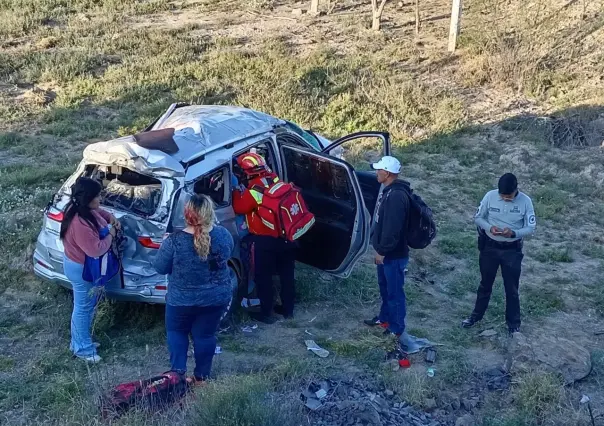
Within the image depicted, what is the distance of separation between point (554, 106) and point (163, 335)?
32.7ft

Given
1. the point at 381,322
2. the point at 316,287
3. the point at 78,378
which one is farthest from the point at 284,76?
the point at 78,378

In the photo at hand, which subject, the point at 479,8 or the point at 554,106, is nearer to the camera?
the point at 554,106

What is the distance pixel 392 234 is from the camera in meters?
6.14

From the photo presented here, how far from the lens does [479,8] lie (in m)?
17.7

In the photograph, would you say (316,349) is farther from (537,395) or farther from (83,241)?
(83,241)

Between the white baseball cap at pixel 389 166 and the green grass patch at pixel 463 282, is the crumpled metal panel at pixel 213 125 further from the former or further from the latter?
the green grass patch at pixel 463 282

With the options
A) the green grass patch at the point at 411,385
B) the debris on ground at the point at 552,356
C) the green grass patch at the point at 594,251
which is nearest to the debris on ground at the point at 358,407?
the green grass patch at the point at 411,385

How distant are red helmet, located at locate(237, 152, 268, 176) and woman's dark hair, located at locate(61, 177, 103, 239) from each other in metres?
1.53

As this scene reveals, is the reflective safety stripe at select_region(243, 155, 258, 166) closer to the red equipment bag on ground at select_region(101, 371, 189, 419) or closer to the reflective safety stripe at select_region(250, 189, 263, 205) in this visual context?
the reflective safety stripe at select_region(250, 189, 263, 205)

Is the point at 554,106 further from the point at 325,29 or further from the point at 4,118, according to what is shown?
the point at 4,118

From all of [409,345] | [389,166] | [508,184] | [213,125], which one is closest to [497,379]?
[409,345]


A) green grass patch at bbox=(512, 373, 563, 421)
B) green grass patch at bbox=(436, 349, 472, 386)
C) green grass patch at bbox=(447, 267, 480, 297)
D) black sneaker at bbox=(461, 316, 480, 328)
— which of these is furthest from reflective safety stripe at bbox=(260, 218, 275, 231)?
green grass patch at bbox=(447, 267, 480, 297)

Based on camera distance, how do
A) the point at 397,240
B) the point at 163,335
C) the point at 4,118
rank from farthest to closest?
the point at 4,118 < the point at 163,335 < the point at 397,240

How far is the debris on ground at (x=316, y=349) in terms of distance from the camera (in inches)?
254
